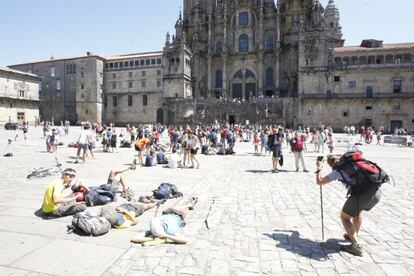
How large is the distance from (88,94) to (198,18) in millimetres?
28000

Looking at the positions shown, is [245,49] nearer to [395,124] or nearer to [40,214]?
[395,124]

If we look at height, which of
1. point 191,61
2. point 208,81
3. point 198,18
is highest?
point 198,18

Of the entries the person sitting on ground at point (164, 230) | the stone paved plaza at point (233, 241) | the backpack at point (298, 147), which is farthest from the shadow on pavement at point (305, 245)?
the backpack at point (298, 147)

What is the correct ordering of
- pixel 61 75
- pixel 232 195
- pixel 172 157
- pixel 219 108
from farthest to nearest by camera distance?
pixel 61 75 < pixel 219 108 < pixel 172 157 < pixel 232 195

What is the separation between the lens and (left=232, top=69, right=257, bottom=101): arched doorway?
5834cm

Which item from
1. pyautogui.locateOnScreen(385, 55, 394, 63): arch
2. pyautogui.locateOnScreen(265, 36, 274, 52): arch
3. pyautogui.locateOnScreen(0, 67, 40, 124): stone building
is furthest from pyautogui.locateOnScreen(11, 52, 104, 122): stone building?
pyautogui.locateOnScreen(385, 55, 394, 63): arch

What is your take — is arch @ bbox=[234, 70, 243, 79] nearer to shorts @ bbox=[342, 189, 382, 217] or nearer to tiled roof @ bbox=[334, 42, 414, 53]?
tiled roof @ bbox=[334, 42, 414, 53]

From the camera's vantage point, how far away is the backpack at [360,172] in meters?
4.26

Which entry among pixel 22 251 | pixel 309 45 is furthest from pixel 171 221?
pixel 309 45

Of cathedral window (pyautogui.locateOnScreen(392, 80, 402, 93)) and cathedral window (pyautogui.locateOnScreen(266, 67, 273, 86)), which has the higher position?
cathedral window (pyautogui.locateOnScreen(266, 67, 273, 86))

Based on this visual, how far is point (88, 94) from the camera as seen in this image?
2518 inches

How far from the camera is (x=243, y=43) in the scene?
2333 inches

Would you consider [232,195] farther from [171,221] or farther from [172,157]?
[172,157]

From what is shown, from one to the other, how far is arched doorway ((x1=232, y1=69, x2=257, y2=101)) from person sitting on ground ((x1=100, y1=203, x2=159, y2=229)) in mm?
53366
